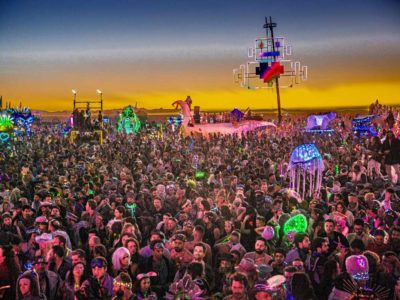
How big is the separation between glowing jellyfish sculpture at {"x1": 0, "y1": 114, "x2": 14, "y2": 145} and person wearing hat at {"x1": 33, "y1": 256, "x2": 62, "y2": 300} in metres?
21.7

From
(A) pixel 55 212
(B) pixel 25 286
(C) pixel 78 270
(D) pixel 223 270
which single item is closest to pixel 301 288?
(D) pixel 223 270

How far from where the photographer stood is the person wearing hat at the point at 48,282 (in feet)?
17.5

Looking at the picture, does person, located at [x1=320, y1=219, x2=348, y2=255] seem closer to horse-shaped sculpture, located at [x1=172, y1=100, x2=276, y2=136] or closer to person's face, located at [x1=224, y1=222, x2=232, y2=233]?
person's face, located at [x1=224, y1=222, x2=232, y2=233]

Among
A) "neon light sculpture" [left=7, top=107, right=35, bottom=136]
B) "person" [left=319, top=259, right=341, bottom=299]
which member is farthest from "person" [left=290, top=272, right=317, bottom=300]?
"neon light sculpture" [left=7, top=107, right=35, bottom=136]

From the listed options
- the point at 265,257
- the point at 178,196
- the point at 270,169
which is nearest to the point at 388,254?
the point at 265,257

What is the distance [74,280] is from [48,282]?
0.27 metres

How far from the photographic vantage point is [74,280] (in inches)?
215

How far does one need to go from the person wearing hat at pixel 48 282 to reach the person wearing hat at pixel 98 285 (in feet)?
1.52

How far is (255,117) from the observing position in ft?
118

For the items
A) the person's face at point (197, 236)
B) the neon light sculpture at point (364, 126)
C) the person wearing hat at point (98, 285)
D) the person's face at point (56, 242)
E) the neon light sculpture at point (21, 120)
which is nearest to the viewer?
the person wearing hat at point (98, 285)

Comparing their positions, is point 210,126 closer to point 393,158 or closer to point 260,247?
point 393,158

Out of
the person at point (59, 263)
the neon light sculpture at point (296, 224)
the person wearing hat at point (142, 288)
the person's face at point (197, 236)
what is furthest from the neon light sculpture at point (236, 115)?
the person wearing hat at point (142, 288)

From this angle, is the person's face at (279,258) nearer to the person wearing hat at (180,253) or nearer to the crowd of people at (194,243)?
the crowd of people at (194,243)

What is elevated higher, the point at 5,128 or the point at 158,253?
the point at 5,128
